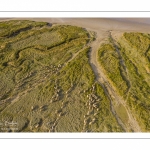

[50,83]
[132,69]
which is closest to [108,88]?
[132,69]

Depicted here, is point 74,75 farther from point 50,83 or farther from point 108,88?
point 108,88

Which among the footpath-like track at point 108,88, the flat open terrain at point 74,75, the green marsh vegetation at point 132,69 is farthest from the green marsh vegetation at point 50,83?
the green marsh vegetation at point 132,69

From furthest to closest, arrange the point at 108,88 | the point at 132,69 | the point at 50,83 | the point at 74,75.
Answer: the point at 132,69 → the point at 74,75 → the point at 50,83 → the point at 108,88

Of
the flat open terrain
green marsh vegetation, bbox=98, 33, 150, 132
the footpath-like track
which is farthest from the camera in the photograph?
green marsh vegetation, bbox=98, 33, 150, 132

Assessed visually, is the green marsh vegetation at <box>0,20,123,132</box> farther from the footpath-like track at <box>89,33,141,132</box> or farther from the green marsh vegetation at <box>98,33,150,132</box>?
the green marsh vegetation at <box>98,33,150,132</box>

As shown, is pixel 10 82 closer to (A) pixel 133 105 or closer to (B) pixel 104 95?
(B) pixel 104 95

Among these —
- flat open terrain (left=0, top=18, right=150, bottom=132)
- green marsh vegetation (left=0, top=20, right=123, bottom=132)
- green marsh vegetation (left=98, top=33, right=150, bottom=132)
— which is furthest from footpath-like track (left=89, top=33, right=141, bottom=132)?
green marsh vegetation (left=0, top=20, right=123, bottom=132)

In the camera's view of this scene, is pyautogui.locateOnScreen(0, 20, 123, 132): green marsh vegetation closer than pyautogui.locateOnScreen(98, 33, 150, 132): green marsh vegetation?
Yes
